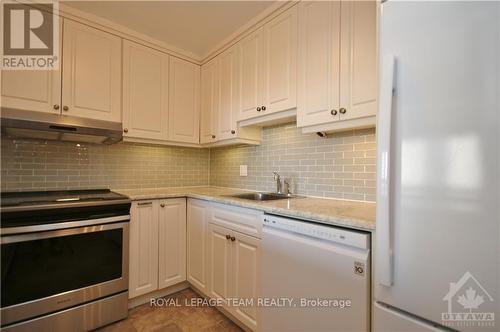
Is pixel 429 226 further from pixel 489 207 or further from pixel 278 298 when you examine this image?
pixel 278 298

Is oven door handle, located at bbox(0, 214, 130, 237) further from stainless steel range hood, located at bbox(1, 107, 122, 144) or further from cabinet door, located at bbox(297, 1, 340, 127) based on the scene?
cabinet door, located at bbox(297, 1, 340, 127)

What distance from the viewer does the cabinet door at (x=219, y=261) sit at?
1.71m

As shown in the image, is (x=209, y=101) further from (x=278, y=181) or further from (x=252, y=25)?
(x=278, y=181)

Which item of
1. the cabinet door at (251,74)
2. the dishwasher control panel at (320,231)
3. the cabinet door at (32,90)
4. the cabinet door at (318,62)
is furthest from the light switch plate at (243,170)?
the cabinet door at (32,90)

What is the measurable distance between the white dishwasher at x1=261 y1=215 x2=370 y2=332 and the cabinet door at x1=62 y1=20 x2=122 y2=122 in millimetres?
1724

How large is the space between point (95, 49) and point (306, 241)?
7.35ft

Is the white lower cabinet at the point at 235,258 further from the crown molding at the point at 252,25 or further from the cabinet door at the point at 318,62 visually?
the crown molding at the point at 252,25

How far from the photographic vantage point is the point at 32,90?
1733mm

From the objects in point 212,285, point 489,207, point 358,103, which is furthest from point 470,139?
point 212,285

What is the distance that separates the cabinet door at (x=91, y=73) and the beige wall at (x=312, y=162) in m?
1.27

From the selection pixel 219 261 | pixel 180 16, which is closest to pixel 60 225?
pixel 219 261

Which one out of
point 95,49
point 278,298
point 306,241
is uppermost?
point 95,49

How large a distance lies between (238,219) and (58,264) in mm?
1220

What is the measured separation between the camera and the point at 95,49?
197cm
